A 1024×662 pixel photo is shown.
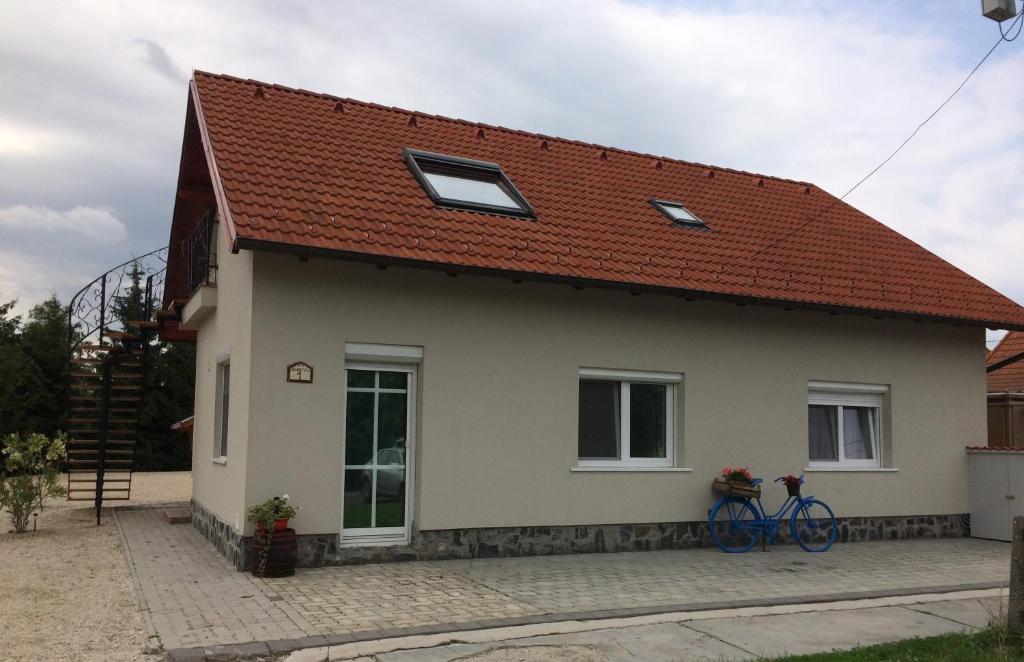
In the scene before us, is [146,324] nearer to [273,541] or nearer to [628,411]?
[273,541]

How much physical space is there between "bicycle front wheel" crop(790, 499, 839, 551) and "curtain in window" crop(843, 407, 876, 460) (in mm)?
1166

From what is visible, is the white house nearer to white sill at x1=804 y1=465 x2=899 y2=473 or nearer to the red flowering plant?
white sill at x1=804 y1=465 x2=899 y2=473

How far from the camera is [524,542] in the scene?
413 inches

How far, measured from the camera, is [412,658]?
6.07 metres

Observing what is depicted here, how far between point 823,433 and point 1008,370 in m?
10.6

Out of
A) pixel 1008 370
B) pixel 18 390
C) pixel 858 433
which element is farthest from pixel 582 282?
pixel 18 390

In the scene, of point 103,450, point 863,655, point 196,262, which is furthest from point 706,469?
point 103,450

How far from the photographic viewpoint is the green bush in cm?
1272

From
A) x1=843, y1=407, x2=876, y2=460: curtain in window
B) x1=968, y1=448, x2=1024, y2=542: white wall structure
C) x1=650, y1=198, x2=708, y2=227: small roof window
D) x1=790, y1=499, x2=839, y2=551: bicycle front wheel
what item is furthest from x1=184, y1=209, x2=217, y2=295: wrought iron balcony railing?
x1=968, y1=448, x2=1024, y2=542: white wall structure

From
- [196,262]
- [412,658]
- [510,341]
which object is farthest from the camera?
[196,262]

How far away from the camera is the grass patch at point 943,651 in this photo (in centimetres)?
593

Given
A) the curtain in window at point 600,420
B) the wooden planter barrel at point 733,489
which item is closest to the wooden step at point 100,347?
the curtain in window at point 600,420

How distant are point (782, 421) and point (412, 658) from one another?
768 cm

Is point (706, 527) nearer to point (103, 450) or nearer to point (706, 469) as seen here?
point (706, 469)
